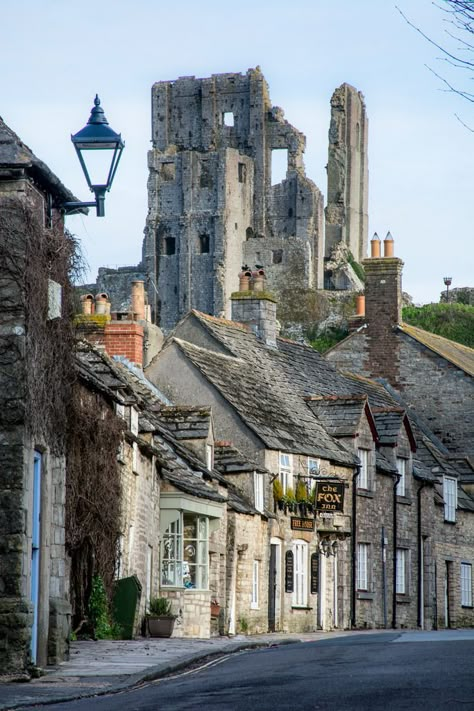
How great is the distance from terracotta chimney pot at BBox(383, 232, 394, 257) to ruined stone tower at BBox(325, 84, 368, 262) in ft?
266

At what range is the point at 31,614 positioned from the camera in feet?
55.4

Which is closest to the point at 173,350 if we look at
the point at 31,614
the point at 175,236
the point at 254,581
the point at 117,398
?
the point at 254,581

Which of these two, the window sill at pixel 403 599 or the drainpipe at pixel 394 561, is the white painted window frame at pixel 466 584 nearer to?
the window sill at pixel 403 599

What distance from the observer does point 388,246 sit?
51406mm

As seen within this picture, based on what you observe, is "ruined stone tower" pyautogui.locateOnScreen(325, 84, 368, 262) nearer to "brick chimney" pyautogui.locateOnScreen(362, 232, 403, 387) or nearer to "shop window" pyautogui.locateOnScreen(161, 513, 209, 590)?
"brick chimney" pyautogui.locateOnScreen(362, 232, 403, 387)

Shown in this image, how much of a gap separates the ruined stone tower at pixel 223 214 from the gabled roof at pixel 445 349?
201ft

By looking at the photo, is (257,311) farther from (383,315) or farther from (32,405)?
(32,405)

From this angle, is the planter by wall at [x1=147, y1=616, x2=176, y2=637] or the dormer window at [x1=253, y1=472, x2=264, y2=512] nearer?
the planter by wall at [x1=147, y1=616, x2=176, y2=637]

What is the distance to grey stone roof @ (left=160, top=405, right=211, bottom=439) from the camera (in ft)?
107

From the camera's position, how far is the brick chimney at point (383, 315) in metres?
50.2

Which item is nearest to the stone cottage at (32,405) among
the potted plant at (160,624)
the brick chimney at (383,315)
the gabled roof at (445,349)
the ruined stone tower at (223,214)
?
the potted plant at (160,624)

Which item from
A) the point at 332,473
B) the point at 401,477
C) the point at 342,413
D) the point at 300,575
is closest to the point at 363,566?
the point at 332,473

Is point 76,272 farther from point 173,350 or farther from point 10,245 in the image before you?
point 173,350

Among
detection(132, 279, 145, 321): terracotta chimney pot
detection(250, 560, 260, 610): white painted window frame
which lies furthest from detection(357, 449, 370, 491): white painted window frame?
detection(132, 279, 145, 321): terracotta chimney pot
